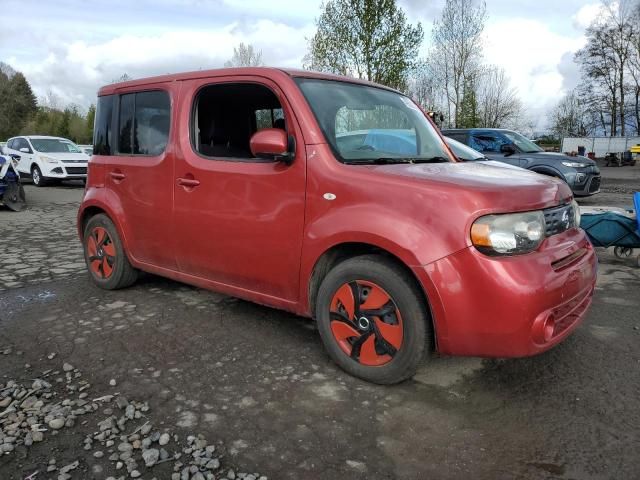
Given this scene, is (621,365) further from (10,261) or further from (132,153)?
(10,261)

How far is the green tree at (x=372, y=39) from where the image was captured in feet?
77.5

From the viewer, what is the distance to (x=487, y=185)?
2641mm

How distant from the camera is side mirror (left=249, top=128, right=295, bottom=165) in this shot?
302cm

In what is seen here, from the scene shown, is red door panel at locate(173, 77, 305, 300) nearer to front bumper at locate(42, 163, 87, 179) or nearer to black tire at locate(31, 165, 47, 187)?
front bumper at locate(42, 163, 87, 179)

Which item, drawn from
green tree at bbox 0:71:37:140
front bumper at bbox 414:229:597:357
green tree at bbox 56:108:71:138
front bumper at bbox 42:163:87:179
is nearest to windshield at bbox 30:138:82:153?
front bumper at bbox 42:163:87:179

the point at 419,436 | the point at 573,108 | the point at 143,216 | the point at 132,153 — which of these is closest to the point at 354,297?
the point at 419,436

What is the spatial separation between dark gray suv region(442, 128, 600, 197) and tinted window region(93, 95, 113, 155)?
831 centimetres

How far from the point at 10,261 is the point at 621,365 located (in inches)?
245

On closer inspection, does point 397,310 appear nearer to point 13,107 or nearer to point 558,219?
point 558,219

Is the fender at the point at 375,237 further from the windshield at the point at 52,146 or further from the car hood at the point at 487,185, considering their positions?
the windshield at the point at 52,146

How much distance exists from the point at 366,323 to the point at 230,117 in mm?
2035

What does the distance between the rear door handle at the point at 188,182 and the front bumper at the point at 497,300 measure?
1.81 metres

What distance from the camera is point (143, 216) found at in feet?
13.6

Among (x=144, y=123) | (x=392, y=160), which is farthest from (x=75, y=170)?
(x=392, y=160)
